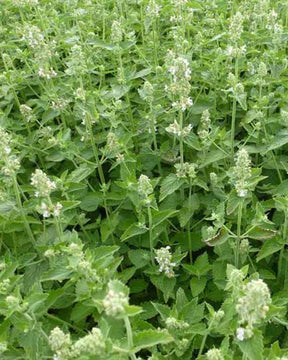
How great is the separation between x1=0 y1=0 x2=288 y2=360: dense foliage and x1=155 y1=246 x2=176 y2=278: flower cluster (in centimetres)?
1

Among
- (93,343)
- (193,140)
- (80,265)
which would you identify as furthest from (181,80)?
(93,343)

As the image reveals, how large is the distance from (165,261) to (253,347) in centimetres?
118

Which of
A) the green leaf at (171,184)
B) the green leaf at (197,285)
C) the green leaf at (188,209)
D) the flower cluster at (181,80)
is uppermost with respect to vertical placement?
the flower cluster at (181,80)

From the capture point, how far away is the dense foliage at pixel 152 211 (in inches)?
111

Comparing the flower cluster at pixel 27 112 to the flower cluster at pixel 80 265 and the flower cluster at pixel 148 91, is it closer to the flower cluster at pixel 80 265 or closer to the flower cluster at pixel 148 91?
the flower cluster at pixel 148 91

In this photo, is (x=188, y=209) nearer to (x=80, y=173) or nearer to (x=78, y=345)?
(x=80, y=173)

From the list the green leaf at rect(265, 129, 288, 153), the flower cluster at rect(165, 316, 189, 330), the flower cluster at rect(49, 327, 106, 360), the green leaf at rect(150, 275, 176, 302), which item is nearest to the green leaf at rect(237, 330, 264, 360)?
the flower cluster at rect(165, 316, 189, 330)

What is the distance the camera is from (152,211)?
149 inches

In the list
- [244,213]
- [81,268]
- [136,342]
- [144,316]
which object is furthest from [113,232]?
[136,342]

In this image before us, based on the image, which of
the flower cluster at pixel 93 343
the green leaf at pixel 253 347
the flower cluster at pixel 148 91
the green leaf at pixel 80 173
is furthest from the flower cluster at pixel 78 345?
the flower cluster at pixel 148 91

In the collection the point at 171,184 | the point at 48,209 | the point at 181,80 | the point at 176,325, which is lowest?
the point at 176,325

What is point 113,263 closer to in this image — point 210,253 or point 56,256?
point 56,256

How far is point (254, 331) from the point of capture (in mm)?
2482

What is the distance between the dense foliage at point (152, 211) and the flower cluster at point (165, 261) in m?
0.01
